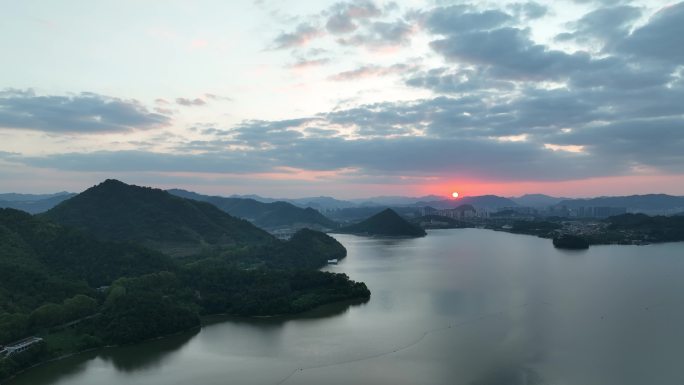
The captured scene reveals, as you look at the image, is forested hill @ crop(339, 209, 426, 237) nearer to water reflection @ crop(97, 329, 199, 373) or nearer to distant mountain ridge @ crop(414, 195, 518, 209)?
water reflection @ crop(97, 329, 199, 373)

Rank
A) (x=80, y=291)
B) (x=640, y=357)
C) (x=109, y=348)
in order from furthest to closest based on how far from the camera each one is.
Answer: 1. (x=80, y=291)
2. (x=109, y=348)
3. (x=640, y=357)

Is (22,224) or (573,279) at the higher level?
(22,224)

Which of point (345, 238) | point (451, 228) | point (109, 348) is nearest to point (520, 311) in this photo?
point (109, 348)

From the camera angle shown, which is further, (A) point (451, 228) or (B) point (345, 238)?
(A) point (451, 228)

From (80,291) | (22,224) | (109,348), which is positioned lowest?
(109,348)

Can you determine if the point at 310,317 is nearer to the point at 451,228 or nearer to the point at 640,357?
the point at 640,357

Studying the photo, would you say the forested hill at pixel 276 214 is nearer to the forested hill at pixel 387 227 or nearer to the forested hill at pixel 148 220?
the forested hill at pixel 387 227

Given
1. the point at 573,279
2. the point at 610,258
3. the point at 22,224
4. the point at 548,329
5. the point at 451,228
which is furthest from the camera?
the point at 451,228

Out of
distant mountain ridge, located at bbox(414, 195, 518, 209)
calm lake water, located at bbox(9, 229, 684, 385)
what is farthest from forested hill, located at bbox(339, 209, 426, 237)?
distant mountain ridge, located at bbox(414, 195, 518, 209)
